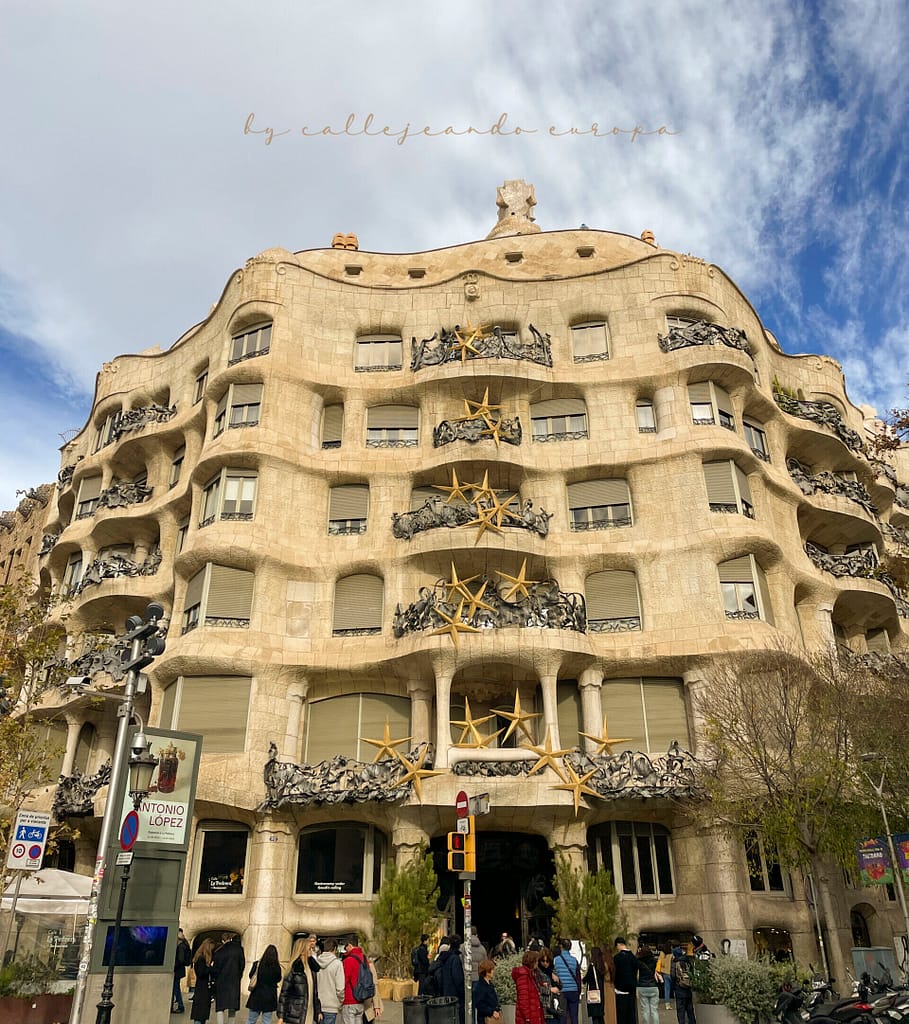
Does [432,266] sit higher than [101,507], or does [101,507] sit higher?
[432,266]

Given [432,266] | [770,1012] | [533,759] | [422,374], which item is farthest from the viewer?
[432,266]

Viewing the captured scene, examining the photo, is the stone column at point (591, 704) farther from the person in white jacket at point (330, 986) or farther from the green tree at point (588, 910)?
the person in white jacket at point (330, 986)

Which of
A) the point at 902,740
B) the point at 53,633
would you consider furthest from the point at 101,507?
the point at 902,740

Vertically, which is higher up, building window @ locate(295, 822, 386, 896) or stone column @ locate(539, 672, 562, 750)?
stone column @ locate(539, 672, 562, 750)

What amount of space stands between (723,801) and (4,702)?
18485 millimetres

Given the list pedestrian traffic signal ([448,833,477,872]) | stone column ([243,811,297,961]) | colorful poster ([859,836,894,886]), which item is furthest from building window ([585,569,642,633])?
pedestrian traffic signal ([448,833,477,872])

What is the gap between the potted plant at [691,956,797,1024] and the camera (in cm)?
1653

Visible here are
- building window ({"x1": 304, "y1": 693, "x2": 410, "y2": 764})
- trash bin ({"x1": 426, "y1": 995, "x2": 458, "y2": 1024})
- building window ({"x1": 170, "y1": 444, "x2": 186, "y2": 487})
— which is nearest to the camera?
trash bin ({"x1": 426, "y1": 995, "x2": 458, "y2": 1024})

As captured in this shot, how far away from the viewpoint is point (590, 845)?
1094 inches

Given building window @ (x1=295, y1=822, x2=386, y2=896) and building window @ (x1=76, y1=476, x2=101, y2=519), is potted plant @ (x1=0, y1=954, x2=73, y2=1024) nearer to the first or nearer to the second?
building window @ (x1=295, y1=822, x2=386, y2=896)

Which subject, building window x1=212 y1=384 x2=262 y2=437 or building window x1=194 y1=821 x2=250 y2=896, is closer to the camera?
building window x1=194 y1=821 x2=250 y2=896

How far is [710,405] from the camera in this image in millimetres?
31781

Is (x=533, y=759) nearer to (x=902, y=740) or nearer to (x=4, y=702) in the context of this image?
(x=902, y=740)

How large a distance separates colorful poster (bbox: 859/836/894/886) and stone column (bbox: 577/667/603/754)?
841 centimetres
